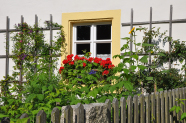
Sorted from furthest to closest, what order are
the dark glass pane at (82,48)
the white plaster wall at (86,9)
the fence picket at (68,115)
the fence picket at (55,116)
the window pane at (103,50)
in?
the dark glass pane at (82,48)
the window pane at (103,50)
the white plaster wall at (86,9)
the fence picket at (68,115)
the fence picket at (55,116)

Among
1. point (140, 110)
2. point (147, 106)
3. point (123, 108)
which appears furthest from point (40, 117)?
point (147, 106)

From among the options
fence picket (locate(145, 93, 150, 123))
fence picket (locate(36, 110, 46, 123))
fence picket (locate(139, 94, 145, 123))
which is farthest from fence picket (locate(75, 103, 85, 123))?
fence picket (locate(145, 93, 150, 123))

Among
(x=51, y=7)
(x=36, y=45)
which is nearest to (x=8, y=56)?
(x=36, y=45)

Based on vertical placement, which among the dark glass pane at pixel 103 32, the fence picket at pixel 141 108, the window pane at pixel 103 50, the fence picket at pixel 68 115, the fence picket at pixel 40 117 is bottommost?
the fence picket at pixel 141 108

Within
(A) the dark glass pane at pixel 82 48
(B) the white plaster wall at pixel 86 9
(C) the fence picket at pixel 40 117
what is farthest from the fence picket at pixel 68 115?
(A) the dark glass pane at pixel 82 48

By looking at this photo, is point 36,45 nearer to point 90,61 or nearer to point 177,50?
point 90,61

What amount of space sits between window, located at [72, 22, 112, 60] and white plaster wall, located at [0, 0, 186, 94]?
0.41 metres

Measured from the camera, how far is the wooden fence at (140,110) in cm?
160

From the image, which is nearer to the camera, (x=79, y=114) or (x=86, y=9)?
(x=79, y=114)

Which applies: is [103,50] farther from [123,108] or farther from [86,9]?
[123,108]

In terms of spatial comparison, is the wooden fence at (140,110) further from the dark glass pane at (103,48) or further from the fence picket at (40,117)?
the dark glass pane at (103,48)

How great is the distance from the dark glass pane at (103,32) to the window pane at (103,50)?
18 cm

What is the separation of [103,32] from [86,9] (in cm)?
71

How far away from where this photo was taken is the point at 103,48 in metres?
5.05
